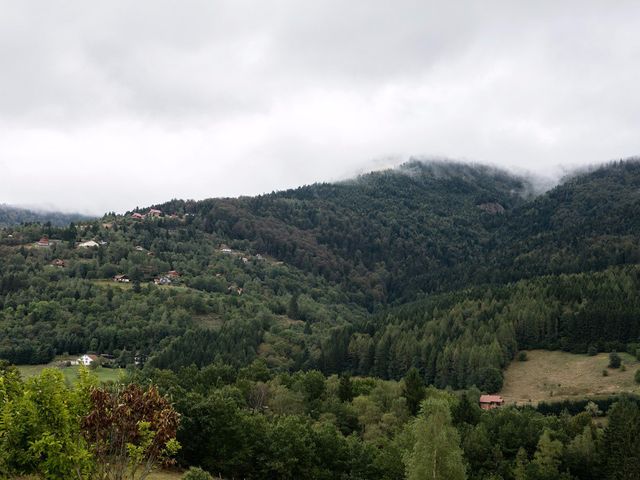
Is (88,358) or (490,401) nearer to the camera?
(490,401)

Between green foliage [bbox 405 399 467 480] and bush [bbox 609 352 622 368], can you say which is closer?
green foliage [bbox 405 399 467 480]

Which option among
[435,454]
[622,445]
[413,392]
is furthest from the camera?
[413,392]

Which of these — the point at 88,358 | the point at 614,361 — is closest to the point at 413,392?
the point at 614,361

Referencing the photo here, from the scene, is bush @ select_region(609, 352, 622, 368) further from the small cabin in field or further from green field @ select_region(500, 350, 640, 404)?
the small cabin in field

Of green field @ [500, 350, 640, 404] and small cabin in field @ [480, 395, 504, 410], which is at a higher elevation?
green field @ [500, 350, 640, 404]

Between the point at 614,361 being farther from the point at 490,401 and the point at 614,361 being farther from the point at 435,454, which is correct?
the point at 435,454

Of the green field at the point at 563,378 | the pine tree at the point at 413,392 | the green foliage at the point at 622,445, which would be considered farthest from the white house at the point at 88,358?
the green foliage at the point at 622,445

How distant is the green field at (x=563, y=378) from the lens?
14750cm

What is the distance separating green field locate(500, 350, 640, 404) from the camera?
484 ft

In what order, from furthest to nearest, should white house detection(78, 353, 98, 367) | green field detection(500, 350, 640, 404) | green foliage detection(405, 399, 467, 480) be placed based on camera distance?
white house detection(78, 353, 98, 367)
green field detection(500, 350, 640, 404)
green foliage detection(405, 399, 467, 480)

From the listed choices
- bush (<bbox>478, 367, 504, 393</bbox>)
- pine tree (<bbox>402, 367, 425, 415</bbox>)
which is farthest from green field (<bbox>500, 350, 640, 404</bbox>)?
pine tree (<bbox>402, 367, 425, 415</bbox>)

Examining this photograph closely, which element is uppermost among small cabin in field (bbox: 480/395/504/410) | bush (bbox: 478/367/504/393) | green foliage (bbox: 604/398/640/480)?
green foliage (bbox: 604/398/640/480)

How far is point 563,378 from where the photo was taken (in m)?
160

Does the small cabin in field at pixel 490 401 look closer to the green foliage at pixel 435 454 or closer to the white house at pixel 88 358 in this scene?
the green foliage at pixel 435 454
